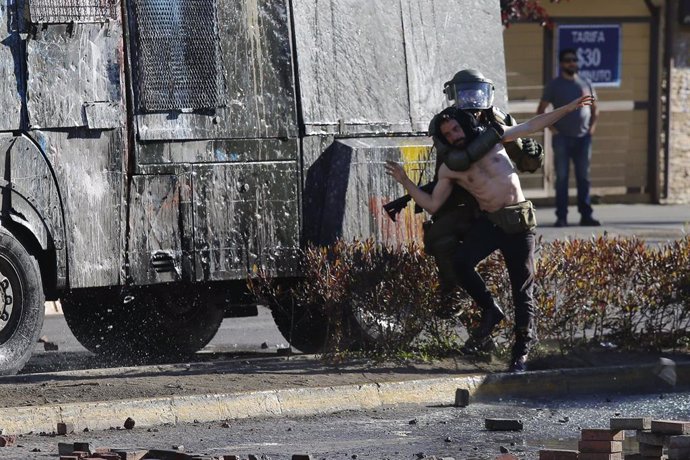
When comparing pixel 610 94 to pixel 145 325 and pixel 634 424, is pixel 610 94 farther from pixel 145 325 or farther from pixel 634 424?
pixel 634 424

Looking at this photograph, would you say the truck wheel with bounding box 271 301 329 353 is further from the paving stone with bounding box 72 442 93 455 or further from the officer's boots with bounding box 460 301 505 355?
the paving stone with bounding box 72 442 93 455

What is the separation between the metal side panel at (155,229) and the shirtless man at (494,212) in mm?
1360

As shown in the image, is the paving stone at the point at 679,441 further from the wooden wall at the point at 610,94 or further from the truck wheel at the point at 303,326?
the wooden wall at the point at 610,94

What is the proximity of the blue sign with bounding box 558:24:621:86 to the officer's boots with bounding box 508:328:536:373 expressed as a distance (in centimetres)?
1362

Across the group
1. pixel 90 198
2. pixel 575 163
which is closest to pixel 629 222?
pixel 575 163

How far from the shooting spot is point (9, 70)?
9.25m

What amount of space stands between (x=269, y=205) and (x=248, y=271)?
43 cm

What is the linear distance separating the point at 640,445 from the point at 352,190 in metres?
3.68

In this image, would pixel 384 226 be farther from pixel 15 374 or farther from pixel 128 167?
pixel 15 374

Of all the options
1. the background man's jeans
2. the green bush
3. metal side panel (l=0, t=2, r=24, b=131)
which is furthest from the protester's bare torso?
the background man's jeans

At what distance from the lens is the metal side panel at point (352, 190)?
10.4 metres

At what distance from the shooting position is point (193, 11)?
32.8 feet

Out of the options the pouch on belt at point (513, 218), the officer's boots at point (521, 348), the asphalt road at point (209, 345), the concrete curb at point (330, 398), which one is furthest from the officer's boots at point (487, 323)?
the asphalt road at point (209, 345)

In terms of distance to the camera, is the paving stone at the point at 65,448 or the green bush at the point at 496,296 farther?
the green bush at the point at 496,296
